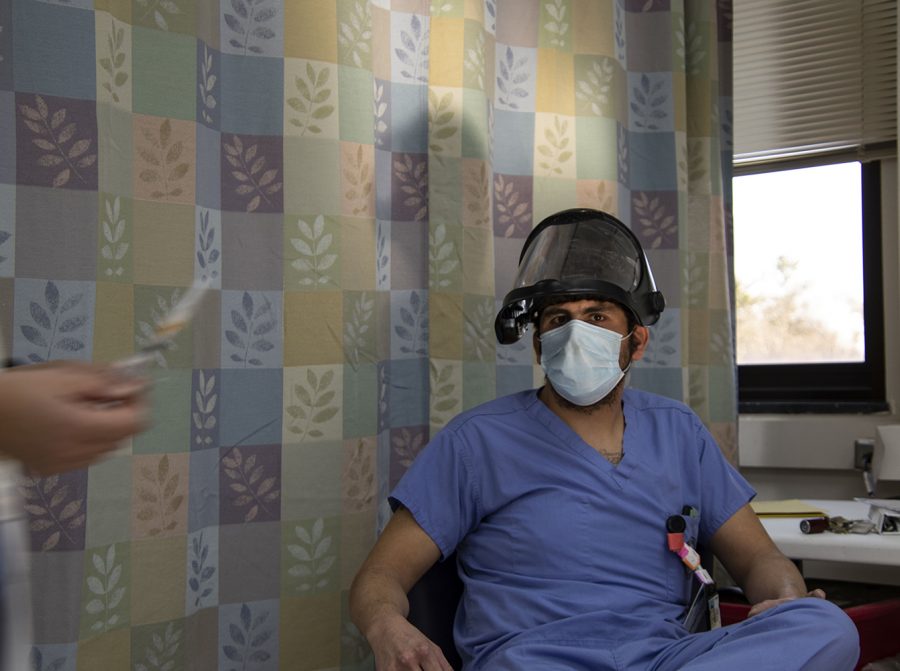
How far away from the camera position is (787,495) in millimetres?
2656

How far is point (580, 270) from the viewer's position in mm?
1694

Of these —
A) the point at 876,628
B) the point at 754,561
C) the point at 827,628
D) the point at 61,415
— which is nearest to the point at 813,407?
the point at 876,628

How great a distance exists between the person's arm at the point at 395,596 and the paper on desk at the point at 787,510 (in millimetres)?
897

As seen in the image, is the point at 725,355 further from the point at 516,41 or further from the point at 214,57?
the point at 214,57

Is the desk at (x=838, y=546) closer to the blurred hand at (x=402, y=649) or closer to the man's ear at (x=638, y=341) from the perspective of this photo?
the man's ear at (x=638, y=341)

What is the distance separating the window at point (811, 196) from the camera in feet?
8.62

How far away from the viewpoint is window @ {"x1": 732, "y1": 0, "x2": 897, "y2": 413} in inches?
103

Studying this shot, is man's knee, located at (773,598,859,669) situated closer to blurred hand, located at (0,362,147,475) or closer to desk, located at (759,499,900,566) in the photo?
desk, located at (759,499,900,566)

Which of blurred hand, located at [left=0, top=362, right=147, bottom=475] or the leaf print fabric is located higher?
the leaf print fabric

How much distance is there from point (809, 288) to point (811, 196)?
28 centimetres

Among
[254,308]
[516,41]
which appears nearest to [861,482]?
[516,41]

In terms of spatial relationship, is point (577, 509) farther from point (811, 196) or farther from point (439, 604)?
point (811, 196)

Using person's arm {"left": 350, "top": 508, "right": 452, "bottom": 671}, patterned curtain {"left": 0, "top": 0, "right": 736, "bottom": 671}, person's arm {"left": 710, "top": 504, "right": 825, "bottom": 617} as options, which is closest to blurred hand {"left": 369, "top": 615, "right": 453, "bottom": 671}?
person's arm {"left": 350, "top": 508, "right": 452, "bottom": 671}

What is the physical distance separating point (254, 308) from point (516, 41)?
37.7 inches
